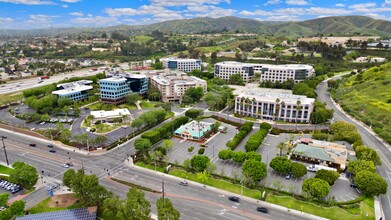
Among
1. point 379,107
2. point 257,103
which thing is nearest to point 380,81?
point 379,107

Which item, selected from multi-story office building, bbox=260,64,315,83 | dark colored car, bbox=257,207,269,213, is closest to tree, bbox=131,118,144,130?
dark colored car, bbox=257,207,269,213

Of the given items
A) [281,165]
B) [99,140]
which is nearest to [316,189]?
[281,165]

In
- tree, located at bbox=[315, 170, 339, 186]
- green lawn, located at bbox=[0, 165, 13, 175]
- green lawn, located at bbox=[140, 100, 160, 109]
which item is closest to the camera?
tree, located at bbox=[315, 170, 339, 186]

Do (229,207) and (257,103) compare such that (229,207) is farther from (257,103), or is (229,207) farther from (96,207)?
(257,103)

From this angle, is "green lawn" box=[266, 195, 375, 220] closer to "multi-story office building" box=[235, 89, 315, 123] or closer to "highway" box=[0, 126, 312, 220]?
"highway" box=[0, 126, 312, 220]

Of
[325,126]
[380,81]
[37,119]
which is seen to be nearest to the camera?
[325,126]

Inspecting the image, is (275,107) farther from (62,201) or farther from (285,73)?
(62,201)

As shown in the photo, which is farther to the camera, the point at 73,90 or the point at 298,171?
the point at 73,90
